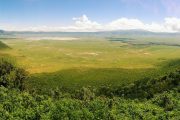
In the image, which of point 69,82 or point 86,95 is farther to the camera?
point 69,82

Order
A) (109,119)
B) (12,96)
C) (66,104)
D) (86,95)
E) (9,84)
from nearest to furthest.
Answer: (109,119) → (66,104) → (12,96) → (86,95) → (9,84)

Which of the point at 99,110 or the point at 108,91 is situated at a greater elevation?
the point at 99,110

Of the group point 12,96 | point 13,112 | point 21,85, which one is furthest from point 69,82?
point 13,112

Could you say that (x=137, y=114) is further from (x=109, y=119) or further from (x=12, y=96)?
(x=12, y=96)

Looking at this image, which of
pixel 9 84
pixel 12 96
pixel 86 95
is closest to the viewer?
pixel 12 96

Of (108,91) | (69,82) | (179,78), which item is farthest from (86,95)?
(69,82)

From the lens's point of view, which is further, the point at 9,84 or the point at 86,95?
the point at 9,84

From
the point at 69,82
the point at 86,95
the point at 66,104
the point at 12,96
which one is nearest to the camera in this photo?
the point at 66,104

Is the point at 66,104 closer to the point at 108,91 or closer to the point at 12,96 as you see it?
the point at 12,96

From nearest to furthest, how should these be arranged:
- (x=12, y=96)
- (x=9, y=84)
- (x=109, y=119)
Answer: (x=109, y=119), (x=12, y=96), (x=9, y=84)
